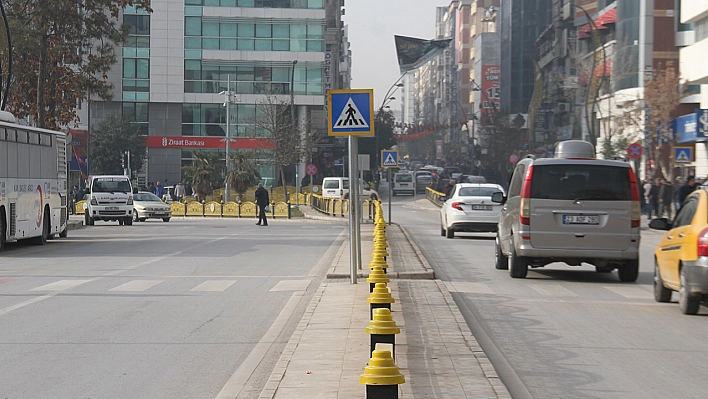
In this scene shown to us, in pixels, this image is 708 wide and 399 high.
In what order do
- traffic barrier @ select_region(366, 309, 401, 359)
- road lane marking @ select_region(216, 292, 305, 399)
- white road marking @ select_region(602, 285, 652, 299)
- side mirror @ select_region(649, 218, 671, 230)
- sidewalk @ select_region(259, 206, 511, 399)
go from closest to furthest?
traffic barrier @ select_region(366, 309, 401, 359) < sidewalk @ select_region(259, 206, 511, 399) < road lane marking @ select_region(216, 292, 305, 399) < side mirror @ select_region(649, 218, 671, 230) < white road marking @ select_region(602, 285, 652, 299)

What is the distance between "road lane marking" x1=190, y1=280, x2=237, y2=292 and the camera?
14633 millimetres

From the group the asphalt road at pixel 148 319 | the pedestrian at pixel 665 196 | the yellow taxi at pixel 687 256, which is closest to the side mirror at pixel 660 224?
the yellow taxi at pixel 687 256

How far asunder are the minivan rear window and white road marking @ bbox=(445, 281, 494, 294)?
1.74 meters

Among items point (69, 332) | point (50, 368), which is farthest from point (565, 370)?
point (69, 332)

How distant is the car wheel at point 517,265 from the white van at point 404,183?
66022mm

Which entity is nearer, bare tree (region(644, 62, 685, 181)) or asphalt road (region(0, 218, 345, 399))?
asphalt road (region(0, 218, 345, 399))

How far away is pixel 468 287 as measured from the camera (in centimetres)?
1489

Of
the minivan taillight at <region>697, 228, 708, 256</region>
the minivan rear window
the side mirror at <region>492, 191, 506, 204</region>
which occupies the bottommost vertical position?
the minivan taillight at <region>697, 228, 708, 256</region>

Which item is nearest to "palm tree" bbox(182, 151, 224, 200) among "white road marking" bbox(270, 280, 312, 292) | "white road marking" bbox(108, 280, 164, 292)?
"white road marking" bbox(108, 280, 164, 292)

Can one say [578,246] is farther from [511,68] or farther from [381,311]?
[511,68]

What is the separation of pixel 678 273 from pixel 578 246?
Result: 3.53 m

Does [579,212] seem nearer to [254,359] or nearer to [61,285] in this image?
[61,285]

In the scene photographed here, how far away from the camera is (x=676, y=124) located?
1999 inches

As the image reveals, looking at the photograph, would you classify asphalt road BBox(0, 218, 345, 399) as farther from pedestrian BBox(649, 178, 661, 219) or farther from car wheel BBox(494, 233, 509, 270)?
pedestrian BBox(649, 178, 661, 219)
